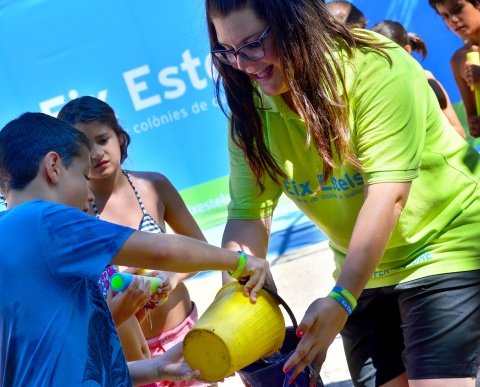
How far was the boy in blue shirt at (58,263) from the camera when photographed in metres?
2.08

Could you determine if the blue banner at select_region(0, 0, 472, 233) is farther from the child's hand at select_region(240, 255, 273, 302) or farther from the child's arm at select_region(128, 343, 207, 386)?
the child's hand at select_region(240, 255, 273, 302)

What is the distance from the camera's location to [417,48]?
19.2 feet

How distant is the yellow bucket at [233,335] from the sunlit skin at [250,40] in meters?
0.57

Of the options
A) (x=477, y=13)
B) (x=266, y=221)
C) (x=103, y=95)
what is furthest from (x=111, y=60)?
(x=266, y=221)

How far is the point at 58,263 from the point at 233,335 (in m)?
0.48

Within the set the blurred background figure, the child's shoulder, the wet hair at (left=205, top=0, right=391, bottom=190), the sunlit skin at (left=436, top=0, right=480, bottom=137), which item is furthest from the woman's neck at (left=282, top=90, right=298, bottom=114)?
the sunlit skin at (left=436, top=0, right=480, bottom=137)

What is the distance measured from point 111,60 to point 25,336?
4740 millimetres

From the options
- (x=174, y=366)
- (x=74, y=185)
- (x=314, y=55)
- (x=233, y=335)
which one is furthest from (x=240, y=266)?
(x=314, y=55)

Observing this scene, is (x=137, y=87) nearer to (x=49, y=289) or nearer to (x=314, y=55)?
(x=314, y=55)

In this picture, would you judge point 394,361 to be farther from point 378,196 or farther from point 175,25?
point 175,25

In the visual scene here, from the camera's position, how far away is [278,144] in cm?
265

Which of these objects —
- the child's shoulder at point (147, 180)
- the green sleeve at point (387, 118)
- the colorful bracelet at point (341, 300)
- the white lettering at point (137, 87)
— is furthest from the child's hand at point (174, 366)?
the white lettering at point (137, 87)

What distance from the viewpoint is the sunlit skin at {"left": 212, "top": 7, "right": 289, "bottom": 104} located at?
2.35 metres

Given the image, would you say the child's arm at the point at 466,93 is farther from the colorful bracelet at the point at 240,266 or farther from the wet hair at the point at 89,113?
the colorful bracelet at the point at 240,266
